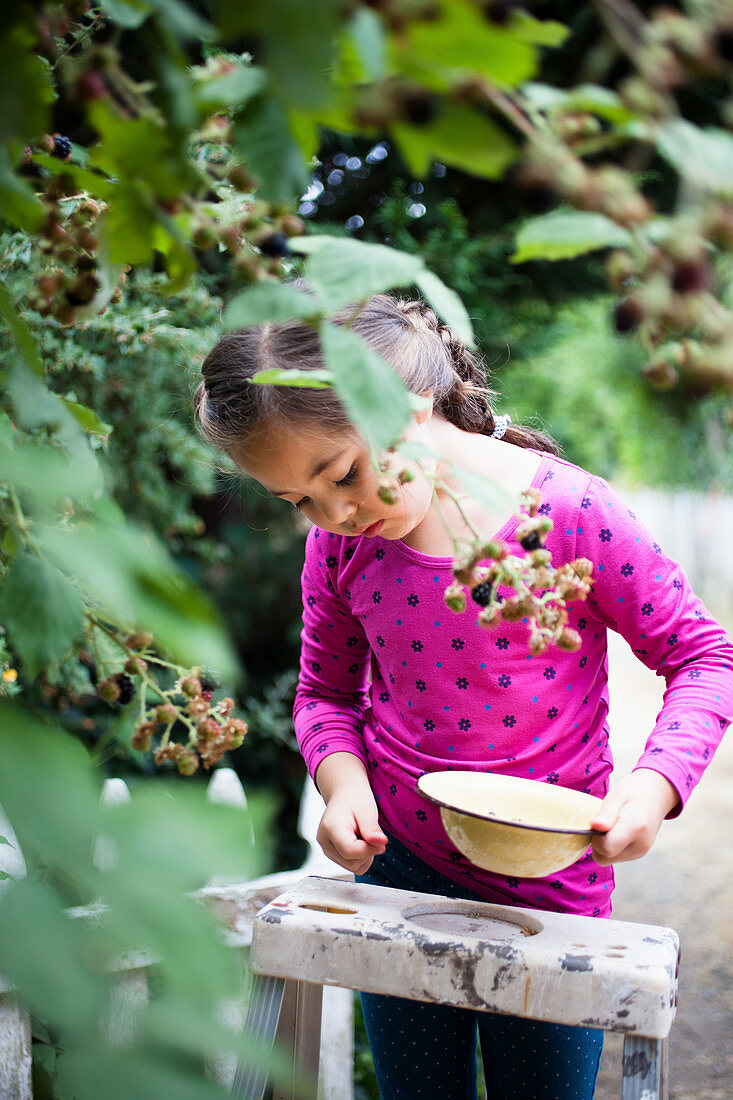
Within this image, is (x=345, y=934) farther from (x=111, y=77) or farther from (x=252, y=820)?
(x=111, y=77)

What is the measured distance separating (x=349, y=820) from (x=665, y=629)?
464 mm

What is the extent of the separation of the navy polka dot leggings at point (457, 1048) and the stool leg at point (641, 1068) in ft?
0.95

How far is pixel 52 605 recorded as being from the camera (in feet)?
1.35

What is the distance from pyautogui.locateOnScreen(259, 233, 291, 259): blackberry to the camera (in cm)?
49

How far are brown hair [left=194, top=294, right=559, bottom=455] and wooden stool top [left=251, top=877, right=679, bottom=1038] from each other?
56 cm

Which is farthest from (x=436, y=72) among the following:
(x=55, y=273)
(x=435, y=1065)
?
(x=435, y=1065)

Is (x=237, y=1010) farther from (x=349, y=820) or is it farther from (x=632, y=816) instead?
(x=632, y=816)

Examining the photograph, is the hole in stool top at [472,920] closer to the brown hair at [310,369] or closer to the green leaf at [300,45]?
the brown hair at [310,369]

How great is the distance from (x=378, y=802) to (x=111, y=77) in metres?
1.11

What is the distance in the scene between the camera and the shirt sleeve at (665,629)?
3.39ft

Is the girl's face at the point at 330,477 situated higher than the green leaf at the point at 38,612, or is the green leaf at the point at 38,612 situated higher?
the green leaf at the point at 38,612

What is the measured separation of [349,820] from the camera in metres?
1.15

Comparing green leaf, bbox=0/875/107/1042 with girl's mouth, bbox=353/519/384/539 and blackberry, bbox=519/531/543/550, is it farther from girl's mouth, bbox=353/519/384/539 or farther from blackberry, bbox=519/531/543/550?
girl's mouth, bbox=353/519/384/539

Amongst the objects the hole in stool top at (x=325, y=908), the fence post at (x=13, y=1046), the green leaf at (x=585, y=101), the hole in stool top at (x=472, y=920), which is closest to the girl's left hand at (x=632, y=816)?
the hole in stool top at (x=472, y=920)
